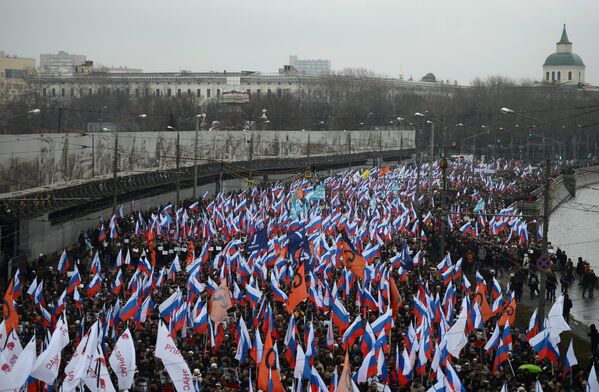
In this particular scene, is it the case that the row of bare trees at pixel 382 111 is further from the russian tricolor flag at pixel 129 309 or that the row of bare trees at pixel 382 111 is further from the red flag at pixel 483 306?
the red flag at pixel 483 306

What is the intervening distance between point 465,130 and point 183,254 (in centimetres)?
8993

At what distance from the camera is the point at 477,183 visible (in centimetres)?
5828

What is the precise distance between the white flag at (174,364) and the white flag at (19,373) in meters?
1.94

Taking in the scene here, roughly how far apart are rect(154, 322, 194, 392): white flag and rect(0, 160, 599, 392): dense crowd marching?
0.8 inches

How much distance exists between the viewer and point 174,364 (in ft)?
46.0

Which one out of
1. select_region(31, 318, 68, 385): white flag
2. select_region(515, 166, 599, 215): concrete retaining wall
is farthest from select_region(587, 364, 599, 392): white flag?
select_region(515, 166, 599, 215): concrete retaining wall

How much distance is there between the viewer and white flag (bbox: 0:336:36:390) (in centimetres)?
1275

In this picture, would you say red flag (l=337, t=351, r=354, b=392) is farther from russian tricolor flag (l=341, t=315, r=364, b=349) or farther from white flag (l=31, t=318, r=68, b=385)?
russian tricolor flag (l=341, t=315, r=364, b=349)

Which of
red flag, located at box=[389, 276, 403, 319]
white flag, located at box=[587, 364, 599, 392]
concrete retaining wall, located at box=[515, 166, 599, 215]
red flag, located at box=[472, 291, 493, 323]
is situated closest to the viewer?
white flag, located at box=[587, 364, 599, 392]

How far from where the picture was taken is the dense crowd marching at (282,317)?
14.4 metres

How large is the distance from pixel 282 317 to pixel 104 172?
948 inches

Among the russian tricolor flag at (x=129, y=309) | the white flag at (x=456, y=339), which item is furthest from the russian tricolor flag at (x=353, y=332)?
the russian tricolor flag at (x=129, y=309)

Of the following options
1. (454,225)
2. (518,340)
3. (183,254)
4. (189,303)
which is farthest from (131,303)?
(454,225)

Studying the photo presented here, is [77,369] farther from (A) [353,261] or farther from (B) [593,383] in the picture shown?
(A) [353,261]
